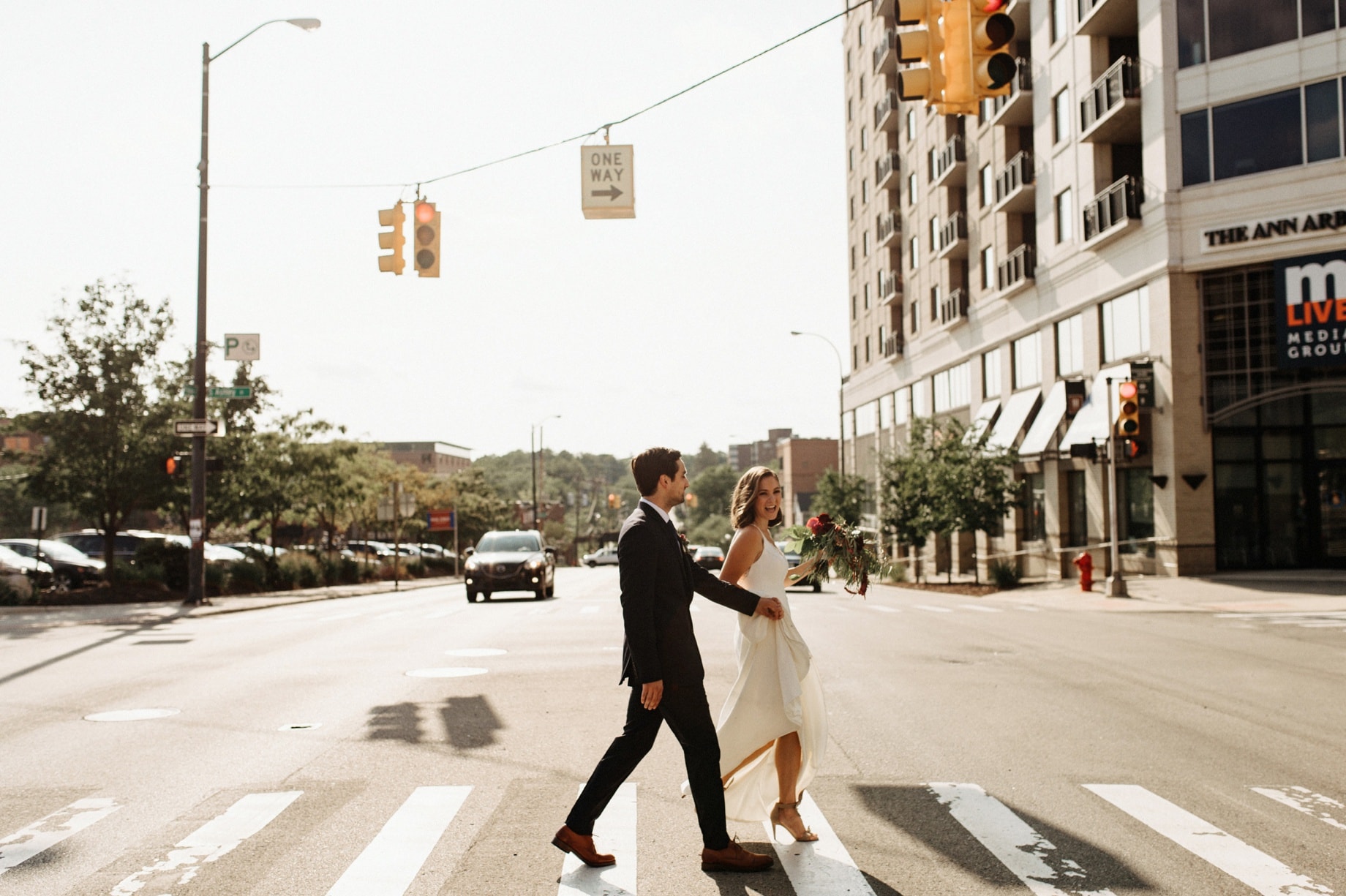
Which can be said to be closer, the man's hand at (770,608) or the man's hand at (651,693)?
the man's hand at (651,693)

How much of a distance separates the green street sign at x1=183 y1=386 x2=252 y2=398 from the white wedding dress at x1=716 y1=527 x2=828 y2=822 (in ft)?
66.4

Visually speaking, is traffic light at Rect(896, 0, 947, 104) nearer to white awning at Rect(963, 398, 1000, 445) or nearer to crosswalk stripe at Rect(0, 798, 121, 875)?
crosswalk stripe at Rect(0, 798, 121, 875)

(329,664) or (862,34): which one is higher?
(862,34)

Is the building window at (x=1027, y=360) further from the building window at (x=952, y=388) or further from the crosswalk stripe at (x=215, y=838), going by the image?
the crosswalk stripe at (x=215, y=838)

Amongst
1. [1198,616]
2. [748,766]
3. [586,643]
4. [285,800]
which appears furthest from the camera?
[1198,616]

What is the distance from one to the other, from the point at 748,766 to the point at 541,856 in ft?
3.76

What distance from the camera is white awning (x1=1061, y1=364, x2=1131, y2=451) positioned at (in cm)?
3086

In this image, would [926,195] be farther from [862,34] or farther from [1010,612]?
[1010,612]

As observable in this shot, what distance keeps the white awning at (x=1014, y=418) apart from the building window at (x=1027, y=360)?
39 centimetres

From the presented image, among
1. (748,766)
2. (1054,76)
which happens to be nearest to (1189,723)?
(748,766)

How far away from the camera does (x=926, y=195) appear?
1980 inches

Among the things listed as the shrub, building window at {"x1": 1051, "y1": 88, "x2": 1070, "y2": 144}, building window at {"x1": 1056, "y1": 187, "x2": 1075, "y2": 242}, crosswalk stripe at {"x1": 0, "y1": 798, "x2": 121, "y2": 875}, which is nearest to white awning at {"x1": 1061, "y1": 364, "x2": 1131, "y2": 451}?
the shrub

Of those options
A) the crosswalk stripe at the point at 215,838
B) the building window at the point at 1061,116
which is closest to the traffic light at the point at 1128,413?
the building window at the point at 1061,116

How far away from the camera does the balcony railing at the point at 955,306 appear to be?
148 feet
